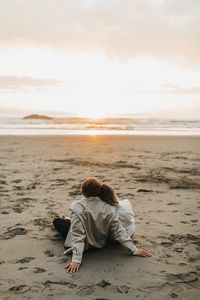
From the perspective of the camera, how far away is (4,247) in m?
4.80

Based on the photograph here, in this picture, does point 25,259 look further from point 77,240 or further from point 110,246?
point 110,246

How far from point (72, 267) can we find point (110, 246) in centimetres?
82

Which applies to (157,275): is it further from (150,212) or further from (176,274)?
(150,212)

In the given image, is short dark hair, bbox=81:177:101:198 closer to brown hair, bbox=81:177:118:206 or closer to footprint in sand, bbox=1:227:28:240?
brown hair, bbox=81:177:118:206

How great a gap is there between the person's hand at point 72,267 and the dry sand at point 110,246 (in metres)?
0.08

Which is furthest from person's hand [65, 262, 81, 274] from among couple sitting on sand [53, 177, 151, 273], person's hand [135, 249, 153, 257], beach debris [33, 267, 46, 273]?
person's hand [135, 249, 153, 257]

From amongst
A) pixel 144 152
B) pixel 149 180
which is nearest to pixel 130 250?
pixel 149 180

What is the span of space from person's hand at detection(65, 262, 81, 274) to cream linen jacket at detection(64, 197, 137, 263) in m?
0.20

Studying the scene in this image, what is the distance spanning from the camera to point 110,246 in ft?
15.9

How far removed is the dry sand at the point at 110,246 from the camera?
12.4ft

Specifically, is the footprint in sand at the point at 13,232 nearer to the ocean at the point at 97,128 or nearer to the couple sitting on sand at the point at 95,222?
the couple sitting on sand at the point at 95,222

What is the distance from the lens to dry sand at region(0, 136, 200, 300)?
3787 millimetres

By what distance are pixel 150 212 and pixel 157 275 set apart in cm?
237

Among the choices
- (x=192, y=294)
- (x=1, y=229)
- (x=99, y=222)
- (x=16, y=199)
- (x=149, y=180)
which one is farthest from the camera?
(x=149, y=180)
